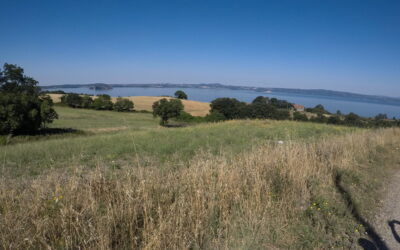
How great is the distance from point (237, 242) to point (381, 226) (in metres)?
2.40

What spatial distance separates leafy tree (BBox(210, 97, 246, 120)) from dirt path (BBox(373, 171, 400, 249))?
173ft

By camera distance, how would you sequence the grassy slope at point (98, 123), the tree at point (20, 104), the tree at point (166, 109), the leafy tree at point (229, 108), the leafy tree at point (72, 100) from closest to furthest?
1. the tree at point (20, 104)
2. the grassy slope at point (98, 123)
3. the tree at point (166, 109)
4. the leafy tree at point (229, 108)
5. the leafy tree at point (72, 100)

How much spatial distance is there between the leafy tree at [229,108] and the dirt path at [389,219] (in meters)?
52.7

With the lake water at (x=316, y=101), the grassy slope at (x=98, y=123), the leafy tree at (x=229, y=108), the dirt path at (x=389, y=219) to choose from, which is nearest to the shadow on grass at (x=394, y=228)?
the dirt path at (x=389, y=219)

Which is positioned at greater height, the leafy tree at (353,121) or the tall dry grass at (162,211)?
the tall dry grass at (162,211)

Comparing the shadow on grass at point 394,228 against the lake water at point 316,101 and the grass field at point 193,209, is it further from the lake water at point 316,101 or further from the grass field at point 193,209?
the lake water at point 316,101

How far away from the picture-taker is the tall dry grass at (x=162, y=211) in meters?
2.23

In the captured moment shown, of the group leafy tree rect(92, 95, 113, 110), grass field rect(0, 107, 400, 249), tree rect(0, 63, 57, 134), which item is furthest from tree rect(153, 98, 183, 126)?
grass field rect(0, 107, 400, 249)

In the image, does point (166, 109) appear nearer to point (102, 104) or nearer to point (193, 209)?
point (102, 104)

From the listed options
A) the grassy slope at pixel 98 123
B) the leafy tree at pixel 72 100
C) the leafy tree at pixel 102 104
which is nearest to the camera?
the grassy slope at pixel 98 123

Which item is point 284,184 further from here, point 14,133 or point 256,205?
point 14,133

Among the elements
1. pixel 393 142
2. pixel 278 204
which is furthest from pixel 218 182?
pixel 393 142

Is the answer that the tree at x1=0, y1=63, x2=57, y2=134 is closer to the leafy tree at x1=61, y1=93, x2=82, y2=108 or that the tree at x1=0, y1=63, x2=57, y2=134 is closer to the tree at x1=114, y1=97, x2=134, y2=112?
the tree at x1=114, y1=97, x2=134, y2=112

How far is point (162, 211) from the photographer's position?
2.70 metres
